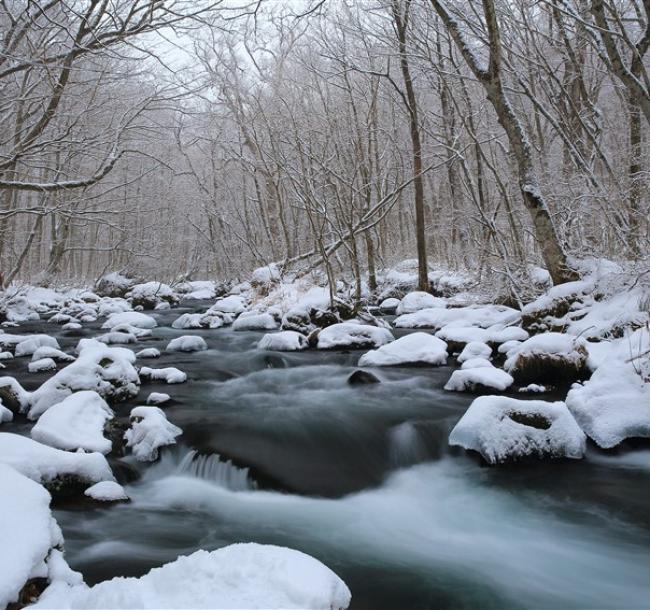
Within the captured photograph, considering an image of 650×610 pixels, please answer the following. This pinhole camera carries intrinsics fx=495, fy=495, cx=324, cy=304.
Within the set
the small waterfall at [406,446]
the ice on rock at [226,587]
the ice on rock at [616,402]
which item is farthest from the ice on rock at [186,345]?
the ice on rock at [226,587]

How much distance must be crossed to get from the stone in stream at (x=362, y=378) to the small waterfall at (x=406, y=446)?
5.18ft

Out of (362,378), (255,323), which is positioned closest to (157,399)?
(362,378)

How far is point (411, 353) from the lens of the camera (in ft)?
24.5

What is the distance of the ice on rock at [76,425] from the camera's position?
4289mm

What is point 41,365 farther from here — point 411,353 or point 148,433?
point 411,353

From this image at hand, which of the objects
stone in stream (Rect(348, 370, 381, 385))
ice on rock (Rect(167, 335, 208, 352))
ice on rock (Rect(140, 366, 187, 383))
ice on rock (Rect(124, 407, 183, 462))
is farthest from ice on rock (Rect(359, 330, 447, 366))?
ice on rock (Rect(167, 335, 208, 352))

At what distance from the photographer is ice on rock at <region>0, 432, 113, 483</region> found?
11.2 feet

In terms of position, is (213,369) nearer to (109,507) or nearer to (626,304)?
(109,507)

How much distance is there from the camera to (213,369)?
26.4 feet

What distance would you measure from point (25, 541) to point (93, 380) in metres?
4.09

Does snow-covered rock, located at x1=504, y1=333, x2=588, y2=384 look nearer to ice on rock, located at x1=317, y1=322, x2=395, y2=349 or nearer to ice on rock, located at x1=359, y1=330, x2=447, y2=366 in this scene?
ice on rock, located at x1=359, y1=330, x2=447, y2=366

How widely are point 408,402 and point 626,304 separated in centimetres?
278

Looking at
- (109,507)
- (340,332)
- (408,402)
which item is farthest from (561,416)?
(340,332)

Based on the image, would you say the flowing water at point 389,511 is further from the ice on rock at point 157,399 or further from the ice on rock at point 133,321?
the ice on rock at point 133,321
